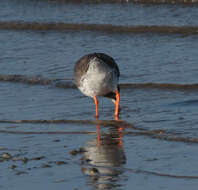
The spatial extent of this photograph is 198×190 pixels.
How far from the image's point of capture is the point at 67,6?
57.7 ft

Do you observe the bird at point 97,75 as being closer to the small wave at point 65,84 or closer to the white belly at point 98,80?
the white belly at point 98,80

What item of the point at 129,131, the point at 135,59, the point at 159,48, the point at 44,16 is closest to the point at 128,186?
the point at 129,131

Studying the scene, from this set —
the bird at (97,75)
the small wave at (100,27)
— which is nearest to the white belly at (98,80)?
the bird at (97,75)

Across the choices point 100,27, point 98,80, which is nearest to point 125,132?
point 98,80

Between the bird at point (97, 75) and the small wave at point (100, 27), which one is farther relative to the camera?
the small wave at point (100, 27)

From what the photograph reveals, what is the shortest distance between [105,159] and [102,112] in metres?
2.44

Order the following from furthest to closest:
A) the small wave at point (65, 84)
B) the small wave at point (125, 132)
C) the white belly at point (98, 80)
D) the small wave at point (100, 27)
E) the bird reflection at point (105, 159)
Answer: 1. the small wave at point (100, 27)
2. the small wave at point (65, 84)
3. the white belly at point (98, 80)
4. the small wave at point (125, 132)
5. the bird reflection at point (105, 159)

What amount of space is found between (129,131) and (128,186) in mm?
1949

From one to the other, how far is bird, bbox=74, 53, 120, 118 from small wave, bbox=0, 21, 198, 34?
218 inches

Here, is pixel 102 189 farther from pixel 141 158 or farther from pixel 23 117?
pixel 23 117

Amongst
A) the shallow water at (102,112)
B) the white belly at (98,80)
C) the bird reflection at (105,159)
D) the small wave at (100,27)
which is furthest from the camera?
the small wave at (100,27)

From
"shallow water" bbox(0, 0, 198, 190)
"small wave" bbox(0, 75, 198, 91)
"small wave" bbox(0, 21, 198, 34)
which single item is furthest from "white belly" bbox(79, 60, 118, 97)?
"small wave" bbox(0, 21, 198, 34)

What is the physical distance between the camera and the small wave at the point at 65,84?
29.9ft

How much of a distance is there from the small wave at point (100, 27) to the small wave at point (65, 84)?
155 inches
